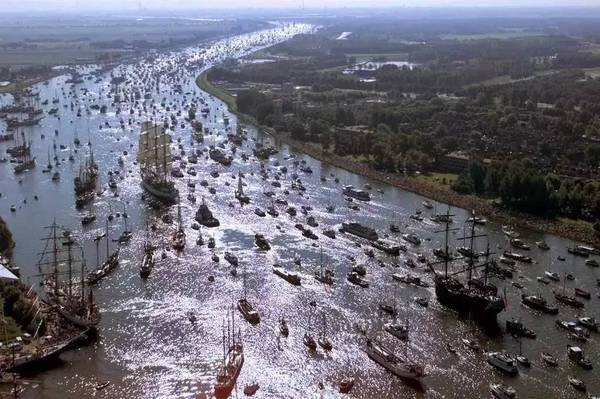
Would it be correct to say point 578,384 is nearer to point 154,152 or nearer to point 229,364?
point 229,364

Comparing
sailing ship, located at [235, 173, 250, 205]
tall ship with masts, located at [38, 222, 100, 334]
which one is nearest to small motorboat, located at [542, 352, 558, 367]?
tall ship with masts, located at [38, 222, 100, 334]

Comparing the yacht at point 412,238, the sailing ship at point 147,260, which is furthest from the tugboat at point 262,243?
the yacht at point 412,238

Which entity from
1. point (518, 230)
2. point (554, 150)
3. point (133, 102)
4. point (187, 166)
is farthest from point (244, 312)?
point (133, 102)

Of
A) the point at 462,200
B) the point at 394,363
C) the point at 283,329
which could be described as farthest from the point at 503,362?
the point at 462,200

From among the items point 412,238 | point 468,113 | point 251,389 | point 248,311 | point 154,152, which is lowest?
point 251,389

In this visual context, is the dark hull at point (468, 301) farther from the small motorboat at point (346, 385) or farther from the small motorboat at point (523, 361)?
the small motorboat at point (346, 385)

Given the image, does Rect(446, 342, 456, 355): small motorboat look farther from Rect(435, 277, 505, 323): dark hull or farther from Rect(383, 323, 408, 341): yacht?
Rect(435, 277, 505, 323): dark hull
